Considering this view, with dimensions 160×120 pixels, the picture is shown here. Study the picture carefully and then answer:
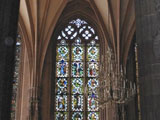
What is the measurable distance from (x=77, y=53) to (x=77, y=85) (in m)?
1.78

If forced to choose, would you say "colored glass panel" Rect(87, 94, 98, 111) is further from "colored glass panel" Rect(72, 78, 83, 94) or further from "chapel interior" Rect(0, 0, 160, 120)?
"colored glass panel" Rect(72, 78, 83, 94)

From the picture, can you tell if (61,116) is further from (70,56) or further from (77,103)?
(70,56)

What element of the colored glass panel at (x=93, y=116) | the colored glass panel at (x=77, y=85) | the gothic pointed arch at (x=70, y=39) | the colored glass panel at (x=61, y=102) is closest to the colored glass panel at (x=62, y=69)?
the gothic pointed arch at (x=70, y=39)

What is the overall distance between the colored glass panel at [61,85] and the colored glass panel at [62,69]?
270 mm

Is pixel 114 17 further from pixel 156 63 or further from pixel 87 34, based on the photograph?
pixel 156 63

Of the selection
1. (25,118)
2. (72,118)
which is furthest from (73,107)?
(25,118)

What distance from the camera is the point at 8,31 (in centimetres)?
829

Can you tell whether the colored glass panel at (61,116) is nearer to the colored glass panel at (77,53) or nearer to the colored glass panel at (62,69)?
the colored glass panel at (62,69)

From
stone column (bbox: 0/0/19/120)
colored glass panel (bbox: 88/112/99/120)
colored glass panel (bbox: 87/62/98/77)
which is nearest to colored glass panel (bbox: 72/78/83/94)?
colored glass panel (bbox: 87/62/98/77)

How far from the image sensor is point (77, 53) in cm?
1828

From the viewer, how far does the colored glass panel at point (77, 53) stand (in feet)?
59.7

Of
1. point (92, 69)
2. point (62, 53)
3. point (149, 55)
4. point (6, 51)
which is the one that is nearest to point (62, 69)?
point (62, 53)

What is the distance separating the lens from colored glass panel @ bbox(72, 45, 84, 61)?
716 inches

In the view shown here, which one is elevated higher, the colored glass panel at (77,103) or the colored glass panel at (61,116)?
the colored glass panel at (77,103)
